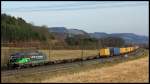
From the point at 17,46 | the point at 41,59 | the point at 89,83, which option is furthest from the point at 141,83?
the point at 17,46

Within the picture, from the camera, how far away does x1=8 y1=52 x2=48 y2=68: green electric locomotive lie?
141ft

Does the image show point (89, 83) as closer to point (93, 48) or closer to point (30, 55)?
point (30, 55)

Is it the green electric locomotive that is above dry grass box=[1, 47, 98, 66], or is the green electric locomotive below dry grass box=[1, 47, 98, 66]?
above

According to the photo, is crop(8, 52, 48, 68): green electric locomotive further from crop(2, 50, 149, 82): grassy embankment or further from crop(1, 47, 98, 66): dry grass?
crop(2, 50, 149, 82): grassy embankment

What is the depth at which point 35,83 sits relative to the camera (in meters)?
→ 25.4

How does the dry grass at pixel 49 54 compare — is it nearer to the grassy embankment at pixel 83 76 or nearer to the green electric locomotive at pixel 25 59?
the green electric locomotive at pixel 25 59

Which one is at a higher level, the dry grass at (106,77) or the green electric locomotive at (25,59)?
the dry grass at (106,77)

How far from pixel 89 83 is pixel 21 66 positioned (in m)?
19.1

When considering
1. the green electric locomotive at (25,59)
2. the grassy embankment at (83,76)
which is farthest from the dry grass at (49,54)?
the grassy embankment at (83,76)

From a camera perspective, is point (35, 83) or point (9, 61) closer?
point (35, 83)

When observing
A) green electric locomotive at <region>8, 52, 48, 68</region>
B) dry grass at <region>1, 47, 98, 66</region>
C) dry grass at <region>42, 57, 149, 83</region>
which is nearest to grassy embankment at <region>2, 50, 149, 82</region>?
dry grass at <region>42, 57, 149, 83</region>

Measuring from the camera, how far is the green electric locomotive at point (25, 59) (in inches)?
1698

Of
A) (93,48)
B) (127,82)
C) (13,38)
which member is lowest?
(93,48)

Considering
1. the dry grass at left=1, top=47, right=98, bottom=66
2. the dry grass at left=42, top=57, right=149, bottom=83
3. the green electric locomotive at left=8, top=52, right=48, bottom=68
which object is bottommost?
the dry grass at left=1, top=47, right=98, bottom=66
